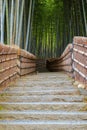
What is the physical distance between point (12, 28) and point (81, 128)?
16.7ft

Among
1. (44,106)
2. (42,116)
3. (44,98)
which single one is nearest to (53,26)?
(44,98)

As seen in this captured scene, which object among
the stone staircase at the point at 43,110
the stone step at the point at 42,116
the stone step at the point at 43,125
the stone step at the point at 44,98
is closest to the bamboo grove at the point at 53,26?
the stone staircase at the point at 43,110

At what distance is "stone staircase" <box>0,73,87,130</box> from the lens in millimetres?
2721

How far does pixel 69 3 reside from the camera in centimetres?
1730

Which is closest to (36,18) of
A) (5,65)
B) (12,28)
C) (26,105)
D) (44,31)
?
(44,31)

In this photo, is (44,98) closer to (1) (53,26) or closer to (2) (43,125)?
(2) (43,125)

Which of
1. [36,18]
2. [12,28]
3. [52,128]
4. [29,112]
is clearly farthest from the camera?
[36,18]

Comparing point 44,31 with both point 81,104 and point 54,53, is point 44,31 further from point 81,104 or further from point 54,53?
point 81,104

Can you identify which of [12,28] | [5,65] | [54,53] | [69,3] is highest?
[69,3]

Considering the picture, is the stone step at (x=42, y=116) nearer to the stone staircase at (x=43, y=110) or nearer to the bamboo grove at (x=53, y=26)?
the stone staircase at (x=43, y=110)

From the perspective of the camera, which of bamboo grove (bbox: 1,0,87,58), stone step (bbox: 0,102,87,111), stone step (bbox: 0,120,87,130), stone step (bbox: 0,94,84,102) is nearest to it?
stone step (bbox: 0,120,87,130)

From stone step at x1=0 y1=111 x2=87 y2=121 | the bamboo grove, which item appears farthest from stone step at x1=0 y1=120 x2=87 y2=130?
the bamboo grove

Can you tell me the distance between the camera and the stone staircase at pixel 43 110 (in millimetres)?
2721

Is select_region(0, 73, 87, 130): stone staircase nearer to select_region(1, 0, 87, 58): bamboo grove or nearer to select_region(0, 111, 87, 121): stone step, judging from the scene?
select_region(0, 111, 87, 121): stone step
